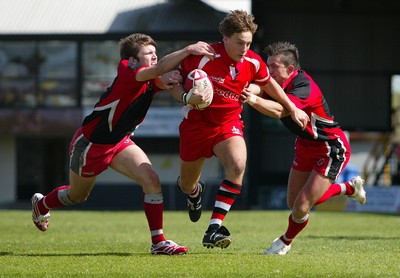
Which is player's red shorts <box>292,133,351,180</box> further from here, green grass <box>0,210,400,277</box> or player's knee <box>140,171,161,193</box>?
player's knee <box>140,171,161,193</box>

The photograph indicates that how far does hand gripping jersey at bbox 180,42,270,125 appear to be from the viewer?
9.35 meters

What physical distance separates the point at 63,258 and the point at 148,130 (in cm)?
2389

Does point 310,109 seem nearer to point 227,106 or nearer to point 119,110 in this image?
point 227,106

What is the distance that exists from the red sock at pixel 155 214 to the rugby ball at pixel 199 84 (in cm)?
117

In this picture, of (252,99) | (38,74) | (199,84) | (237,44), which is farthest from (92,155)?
(38,74)

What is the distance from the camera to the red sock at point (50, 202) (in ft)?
34.3

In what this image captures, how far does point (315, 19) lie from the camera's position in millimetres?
31469

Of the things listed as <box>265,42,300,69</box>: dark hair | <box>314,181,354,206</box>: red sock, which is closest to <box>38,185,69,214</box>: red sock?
<box>265,42,300,69</box>: dark hair

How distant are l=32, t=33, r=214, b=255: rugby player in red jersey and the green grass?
20.6 inches

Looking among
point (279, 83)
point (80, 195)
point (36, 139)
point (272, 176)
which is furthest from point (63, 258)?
point (36, 139)

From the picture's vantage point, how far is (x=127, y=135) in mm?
9930

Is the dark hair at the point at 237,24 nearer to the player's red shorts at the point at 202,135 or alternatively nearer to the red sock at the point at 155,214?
the player's red shorts at the point at 202,135

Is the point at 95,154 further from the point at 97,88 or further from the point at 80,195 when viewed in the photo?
the point at 97,88

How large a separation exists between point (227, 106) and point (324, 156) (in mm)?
1304
